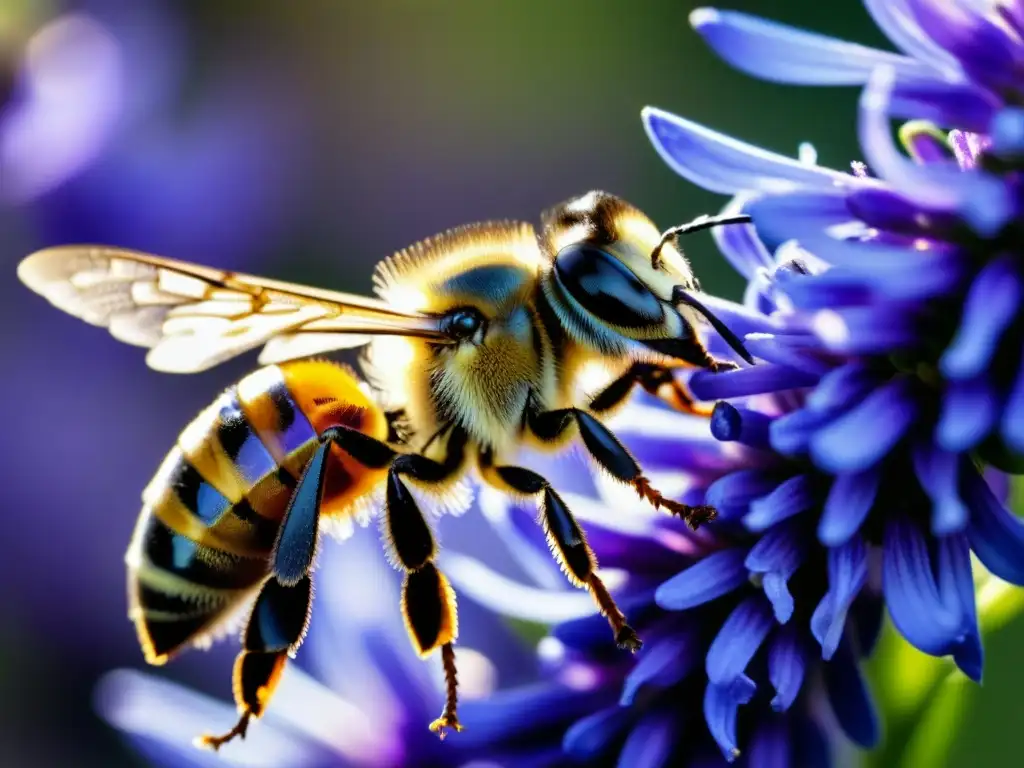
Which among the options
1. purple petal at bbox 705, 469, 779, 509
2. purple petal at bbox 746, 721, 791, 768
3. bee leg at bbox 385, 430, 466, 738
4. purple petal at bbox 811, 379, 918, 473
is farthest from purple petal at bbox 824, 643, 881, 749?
bee leg at bbox 385, 430, 466, 738

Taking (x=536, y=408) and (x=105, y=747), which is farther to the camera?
(x=105, y=747)

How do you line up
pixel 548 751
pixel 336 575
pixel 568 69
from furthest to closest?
pixel 568 69 < pixel 336 575 < pixel 548 751

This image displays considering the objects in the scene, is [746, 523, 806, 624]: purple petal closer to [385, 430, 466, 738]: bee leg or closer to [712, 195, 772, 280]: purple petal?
[712, 195, 772, 280]: purple petal

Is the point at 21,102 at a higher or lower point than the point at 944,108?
higher

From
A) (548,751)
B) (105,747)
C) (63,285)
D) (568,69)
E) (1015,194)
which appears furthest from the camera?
(568,69)

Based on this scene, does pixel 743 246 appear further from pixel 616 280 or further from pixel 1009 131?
pixel 1009 131

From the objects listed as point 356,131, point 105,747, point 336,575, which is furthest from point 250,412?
point 356,131

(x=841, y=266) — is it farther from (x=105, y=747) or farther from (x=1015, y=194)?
(x=105, y=747)

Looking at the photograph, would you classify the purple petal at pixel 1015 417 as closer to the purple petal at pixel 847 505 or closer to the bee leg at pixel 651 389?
the purple petal at pixel 847 505
